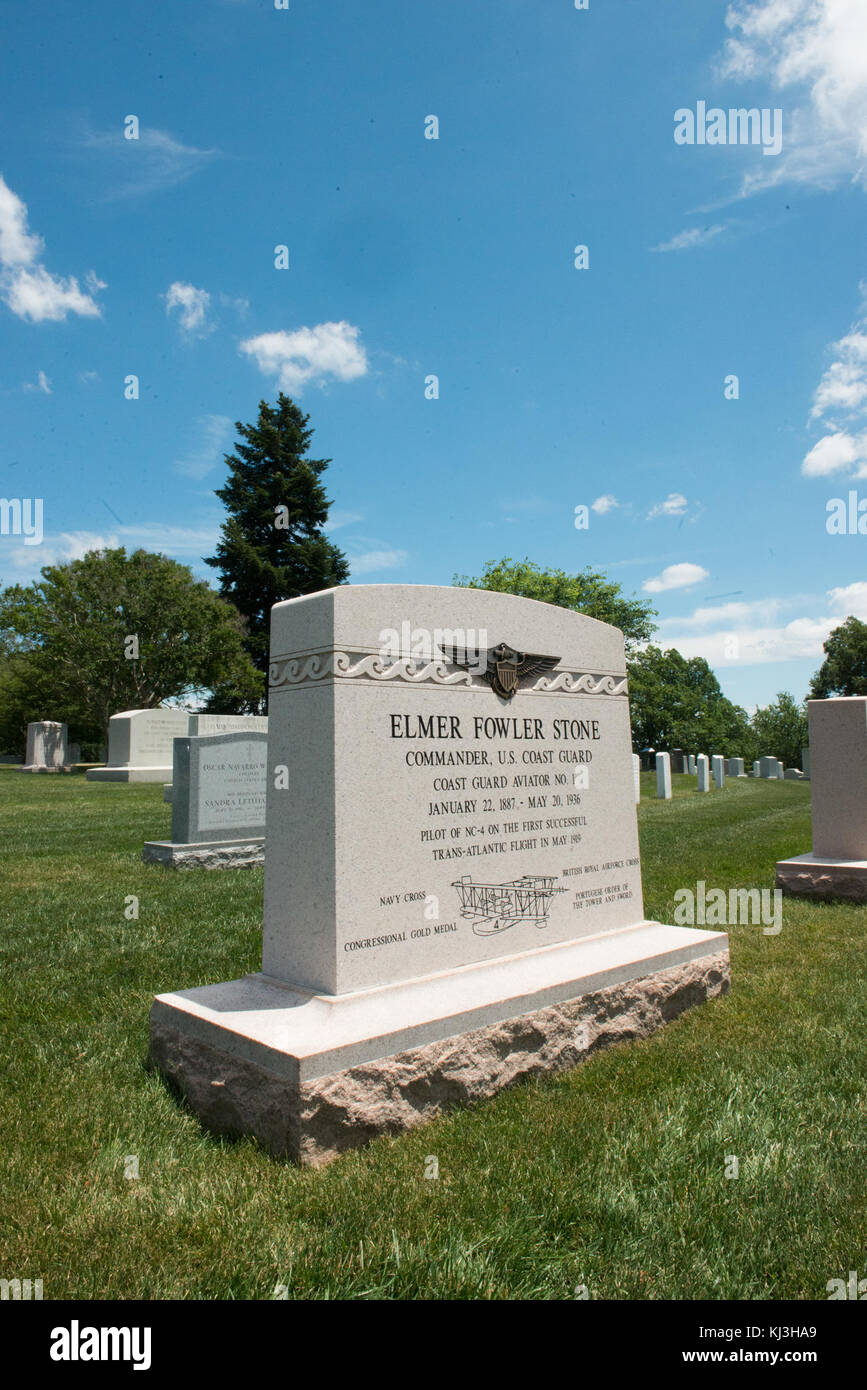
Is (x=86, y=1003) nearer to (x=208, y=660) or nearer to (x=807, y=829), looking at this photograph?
(x=807, y=829)

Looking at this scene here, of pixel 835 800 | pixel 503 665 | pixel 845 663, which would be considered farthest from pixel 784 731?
pixel 503 665

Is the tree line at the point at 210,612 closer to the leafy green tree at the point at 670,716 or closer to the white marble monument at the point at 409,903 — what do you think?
the leafy green tree at the point at 670,716

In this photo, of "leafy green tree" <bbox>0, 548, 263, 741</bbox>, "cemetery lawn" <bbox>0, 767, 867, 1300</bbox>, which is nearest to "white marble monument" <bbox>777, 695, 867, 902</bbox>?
"cemetery lawn" <bbox>0, 767, 867, 1300</bbox>

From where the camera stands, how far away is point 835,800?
8328mm

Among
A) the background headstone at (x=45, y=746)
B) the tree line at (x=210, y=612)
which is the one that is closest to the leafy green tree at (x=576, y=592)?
the tree line at (x=210, y=612)

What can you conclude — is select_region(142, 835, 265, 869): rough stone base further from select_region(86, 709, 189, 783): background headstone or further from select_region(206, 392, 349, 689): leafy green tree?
select_region(206, 392, 349, 689): leafy green tree

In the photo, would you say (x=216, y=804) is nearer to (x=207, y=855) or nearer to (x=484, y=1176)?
(x=207, y=855)

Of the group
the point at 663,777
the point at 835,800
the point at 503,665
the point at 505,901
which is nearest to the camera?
the point at 505,901

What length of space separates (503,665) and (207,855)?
6.72 metres

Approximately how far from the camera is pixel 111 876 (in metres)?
9.10

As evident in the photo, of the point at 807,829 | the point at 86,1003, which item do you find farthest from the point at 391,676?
the point at 807,829
